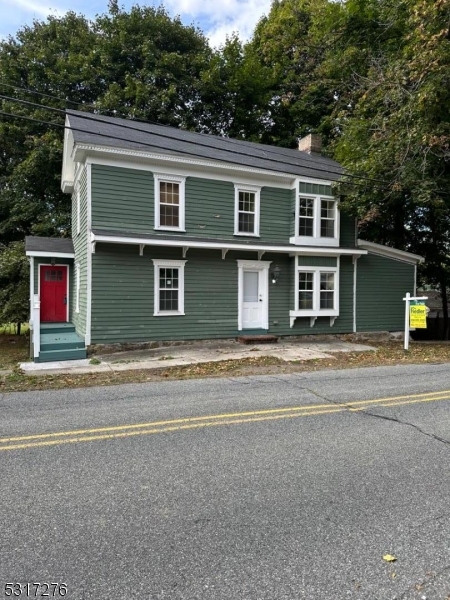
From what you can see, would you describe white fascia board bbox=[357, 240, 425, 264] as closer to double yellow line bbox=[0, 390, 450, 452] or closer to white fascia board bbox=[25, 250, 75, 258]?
double yellow line bbox=[0, 390, 450, 452]

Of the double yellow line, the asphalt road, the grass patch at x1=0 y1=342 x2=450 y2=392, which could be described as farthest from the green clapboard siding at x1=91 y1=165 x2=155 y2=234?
the double yellow line

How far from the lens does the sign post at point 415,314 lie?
42.6ft

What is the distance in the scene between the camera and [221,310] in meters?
13.7

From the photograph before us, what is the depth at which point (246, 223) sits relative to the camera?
14.1 metres

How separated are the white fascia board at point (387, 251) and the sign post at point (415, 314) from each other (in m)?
3.33

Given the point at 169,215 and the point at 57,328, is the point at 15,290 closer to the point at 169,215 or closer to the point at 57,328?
the point at 57,328

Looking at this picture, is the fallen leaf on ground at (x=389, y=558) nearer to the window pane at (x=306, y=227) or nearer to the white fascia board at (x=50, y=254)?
the window pane at (x=306, y=227)

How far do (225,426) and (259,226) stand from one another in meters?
9.98

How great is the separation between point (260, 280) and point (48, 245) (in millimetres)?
7825

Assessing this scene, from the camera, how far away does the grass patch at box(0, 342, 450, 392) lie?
8.23 meters

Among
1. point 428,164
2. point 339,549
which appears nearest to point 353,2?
point 428,164

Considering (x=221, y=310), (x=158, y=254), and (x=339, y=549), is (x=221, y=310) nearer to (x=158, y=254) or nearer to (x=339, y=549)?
(x=158, y=254)

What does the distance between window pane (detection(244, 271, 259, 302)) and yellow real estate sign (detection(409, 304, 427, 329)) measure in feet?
16.8

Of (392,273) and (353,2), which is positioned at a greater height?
(353,2)
